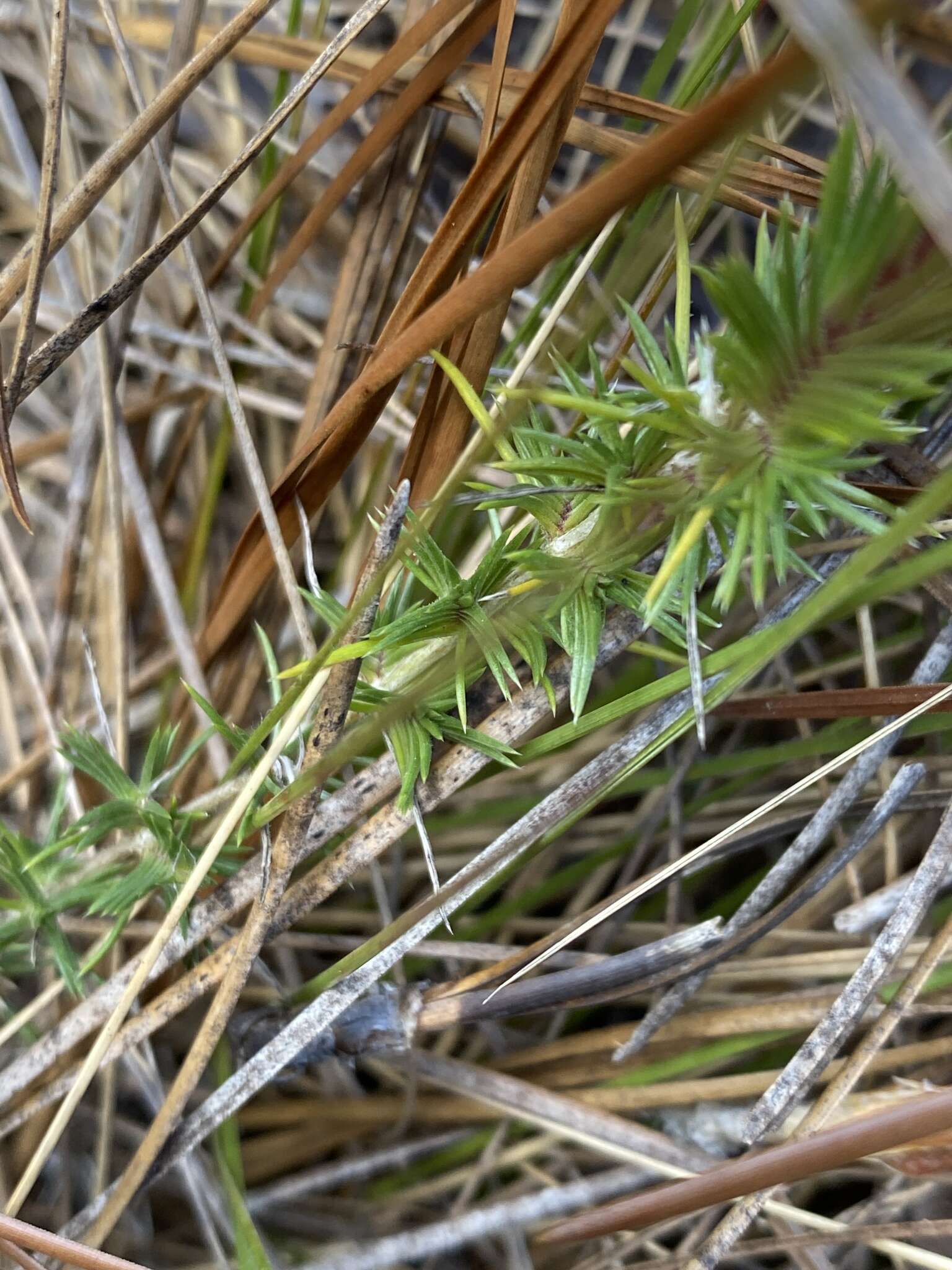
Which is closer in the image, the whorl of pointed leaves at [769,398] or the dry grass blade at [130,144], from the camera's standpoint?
the whorl of pointed leaves at [769,398]

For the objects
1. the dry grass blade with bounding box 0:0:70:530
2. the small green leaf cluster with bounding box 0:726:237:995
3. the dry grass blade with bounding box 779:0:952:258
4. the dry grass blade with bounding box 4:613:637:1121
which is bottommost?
the dry grass blade with bounding box 4:613:637:1121

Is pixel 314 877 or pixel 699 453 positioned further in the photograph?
pixel 314 877

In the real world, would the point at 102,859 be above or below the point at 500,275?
below

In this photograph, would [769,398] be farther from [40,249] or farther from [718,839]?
[40,249]

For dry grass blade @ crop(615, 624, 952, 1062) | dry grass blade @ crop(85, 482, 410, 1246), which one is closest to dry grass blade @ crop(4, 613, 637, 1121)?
dry grass blade @ crop(85, 482, 410, 1246)

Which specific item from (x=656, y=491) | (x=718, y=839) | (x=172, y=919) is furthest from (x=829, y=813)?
(x=172, y=919)

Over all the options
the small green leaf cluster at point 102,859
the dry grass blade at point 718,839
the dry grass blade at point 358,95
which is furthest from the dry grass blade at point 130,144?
the dry grass blade at point 718,839

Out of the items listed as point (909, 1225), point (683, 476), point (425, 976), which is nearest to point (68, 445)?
point (425, 976)

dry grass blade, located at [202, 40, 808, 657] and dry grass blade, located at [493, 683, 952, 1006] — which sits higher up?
dry grass blade, located at [202, 40, 808, 657]

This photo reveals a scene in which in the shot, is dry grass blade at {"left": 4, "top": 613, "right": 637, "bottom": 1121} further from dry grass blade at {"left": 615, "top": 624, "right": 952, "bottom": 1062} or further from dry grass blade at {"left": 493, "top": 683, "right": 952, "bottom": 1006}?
dry grass blade at {"left": 615, "top": 624, "right": 952, "bottom": 1062}

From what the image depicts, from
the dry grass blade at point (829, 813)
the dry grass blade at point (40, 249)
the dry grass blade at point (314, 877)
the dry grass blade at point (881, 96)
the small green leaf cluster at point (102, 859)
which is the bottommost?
the dry grass blade at point (829, 813)

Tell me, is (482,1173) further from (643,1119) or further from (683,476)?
(683,476)

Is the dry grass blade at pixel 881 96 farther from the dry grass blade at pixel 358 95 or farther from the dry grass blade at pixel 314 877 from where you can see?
the dry grass blade at pixel 358 95
